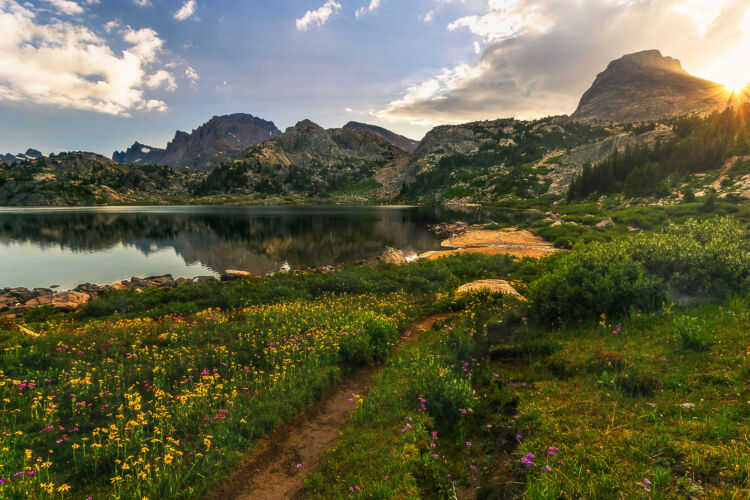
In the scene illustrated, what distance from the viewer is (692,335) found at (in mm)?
7734

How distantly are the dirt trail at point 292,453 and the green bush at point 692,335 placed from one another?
8.90 m

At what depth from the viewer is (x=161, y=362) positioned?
34.7ft

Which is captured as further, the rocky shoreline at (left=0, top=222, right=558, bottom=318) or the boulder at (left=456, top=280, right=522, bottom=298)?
the rocky shoreline at (left=0, top=222, right=558, bottom=318)

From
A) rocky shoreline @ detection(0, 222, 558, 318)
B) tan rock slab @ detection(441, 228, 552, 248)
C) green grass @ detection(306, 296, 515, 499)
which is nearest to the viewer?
green grass @ detection(306, 296, 515, 499)

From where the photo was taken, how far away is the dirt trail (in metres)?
6.52

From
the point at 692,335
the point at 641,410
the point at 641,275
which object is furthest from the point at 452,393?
the point at 641,275

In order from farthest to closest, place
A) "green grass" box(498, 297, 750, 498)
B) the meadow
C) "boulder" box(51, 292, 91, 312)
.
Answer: "boulder" box(51, 292, 91, 312) → the meadow → "green grass" box(498, 297, 750, 498)

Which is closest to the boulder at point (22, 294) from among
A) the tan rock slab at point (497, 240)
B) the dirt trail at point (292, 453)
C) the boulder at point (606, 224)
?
the dirt trail at point (292, 453)

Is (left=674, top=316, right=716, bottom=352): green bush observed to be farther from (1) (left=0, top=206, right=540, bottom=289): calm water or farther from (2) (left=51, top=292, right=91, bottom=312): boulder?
(1) (left=0, top=206, right=540, bottom=289): calm water

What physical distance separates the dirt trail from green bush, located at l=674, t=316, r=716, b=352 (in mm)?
8901

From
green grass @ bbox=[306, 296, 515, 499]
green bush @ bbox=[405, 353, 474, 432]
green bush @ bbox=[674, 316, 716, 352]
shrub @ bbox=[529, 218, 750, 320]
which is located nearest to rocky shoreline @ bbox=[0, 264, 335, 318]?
green grass @ bbox=[306, 296, 515, 499]

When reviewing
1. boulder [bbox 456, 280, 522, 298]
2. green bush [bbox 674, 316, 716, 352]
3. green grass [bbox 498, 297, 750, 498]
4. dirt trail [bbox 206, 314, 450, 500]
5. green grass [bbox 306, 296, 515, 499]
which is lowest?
dirt trail [bbox 206, 314, 450, 500]

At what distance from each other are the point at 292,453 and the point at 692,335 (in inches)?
411

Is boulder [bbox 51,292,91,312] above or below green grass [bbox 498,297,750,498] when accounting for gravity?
below
